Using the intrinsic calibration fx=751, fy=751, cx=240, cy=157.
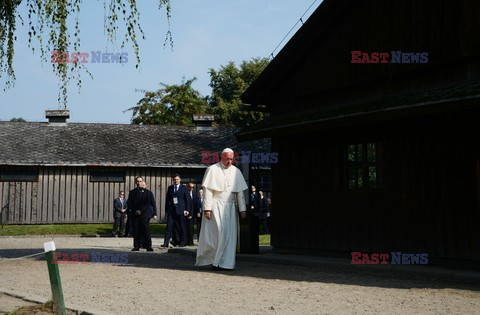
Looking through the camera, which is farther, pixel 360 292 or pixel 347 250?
pixel 347 250

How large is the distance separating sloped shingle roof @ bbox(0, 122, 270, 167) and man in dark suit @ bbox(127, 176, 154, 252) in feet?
55.3

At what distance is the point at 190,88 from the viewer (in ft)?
210

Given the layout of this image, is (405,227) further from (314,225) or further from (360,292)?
(360,292)

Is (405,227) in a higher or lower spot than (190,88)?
lower

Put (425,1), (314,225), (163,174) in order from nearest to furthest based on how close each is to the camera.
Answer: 1. (425,1)
2. (314,225)
3. (163,174)

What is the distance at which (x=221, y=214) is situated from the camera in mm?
14359

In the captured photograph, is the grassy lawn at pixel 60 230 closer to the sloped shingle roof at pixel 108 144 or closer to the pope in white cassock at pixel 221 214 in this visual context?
the sloped shingle roof at pixel 108 144

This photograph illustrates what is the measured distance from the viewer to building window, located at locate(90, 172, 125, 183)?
3688 cm

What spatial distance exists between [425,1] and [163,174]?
83.1 ft

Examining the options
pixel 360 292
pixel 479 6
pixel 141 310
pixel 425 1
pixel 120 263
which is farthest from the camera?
pixel 120 263

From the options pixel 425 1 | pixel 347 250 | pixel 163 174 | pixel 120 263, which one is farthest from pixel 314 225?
pixel 163 174
